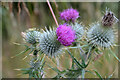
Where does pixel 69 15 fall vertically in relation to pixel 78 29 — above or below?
above

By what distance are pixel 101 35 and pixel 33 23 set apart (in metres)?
1.11

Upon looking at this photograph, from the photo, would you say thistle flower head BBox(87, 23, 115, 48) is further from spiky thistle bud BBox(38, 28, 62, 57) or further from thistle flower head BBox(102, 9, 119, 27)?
spiky thistle bud BBox(38, 28, 62, 57)

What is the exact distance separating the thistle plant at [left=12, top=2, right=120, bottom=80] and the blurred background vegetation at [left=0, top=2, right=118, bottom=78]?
0.30ft

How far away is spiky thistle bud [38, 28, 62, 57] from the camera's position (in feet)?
5.46

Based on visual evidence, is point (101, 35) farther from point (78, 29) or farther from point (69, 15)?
point (69, 15)

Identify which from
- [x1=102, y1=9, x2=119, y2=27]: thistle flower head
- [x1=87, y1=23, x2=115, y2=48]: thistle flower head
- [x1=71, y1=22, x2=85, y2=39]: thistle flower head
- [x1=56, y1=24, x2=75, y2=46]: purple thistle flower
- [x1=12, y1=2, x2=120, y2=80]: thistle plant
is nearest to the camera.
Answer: [x1=12, y1=2, x2=120, y2=80]: thistle plant

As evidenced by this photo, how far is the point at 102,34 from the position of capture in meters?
1.87

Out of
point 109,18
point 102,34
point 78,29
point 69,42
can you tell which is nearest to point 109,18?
point 109,18

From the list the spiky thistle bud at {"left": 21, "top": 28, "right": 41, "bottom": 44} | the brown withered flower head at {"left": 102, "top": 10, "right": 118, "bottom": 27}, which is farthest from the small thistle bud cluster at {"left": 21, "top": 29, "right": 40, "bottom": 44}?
the brown withered flower head at {"left": 102, "top": 10, "right": 118, "bottom": 27}

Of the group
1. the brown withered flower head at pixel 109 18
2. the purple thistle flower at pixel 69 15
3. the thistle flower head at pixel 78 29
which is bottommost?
the thistle flower head at pixel 78 29

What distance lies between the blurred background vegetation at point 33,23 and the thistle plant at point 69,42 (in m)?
0.09

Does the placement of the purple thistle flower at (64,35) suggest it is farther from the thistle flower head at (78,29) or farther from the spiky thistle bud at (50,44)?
the thistle flower head at (78,29)

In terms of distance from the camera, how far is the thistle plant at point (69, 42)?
4.75 feet

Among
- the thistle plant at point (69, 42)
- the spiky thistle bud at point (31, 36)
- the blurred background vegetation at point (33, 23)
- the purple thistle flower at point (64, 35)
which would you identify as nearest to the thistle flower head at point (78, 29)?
the thistle plant at point (69, 42)
